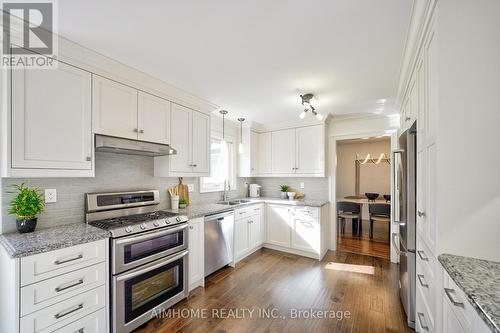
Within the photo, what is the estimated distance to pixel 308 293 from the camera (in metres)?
2.61

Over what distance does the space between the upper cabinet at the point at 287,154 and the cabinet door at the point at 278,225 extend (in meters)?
0.72

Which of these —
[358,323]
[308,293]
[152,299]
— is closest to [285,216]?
[308,293]

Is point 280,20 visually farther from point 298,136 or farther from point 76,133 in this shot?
point 298,136

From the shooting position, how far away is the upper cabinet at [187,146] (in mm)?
2707

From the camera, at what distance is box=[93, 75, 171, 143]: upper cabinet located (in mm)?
2008

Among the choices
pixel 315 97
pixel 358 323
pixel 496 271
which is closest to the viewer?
pixel 496 271

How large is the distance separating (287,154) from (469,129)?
3227 mm

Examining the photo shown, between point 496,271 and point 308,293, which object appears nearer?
point 496,271

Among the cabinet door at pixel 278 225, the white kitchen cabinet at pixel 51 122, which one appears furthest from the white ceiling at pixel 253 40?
the cabinet door at pixel 278 225

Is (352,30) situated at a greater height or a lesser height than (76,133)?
greater

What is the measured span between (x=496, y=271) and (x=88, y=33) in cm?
285

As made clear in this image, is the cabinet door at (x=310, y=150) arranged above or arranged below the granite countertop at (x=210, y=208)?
above

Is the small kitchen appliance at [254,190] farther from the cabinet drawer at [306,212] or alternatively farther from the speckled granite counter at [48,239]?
the speckled granite counter at [48,239]

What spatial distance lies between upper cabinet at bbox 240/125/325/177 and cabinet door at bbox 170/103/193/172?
5.62 ft
